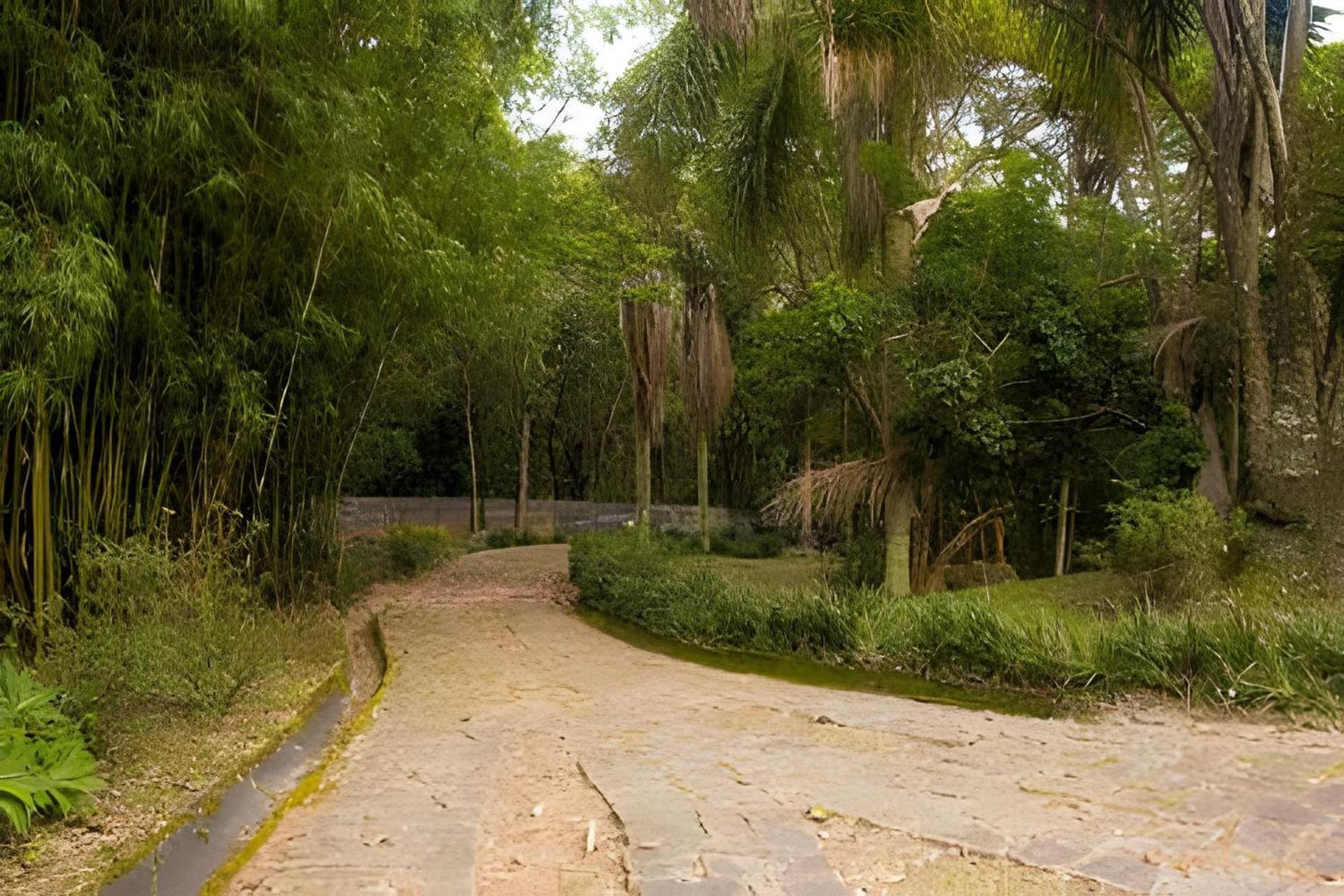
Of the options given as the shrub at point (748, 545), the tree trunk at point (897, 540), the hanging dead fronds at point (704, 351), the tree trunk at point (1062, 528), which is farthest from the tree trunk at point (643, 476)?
the tree trunk at point (1062, 528)

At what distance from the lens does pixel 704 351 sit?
45.0ft

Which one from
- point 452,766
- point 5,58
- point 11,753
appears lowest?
point 452,766

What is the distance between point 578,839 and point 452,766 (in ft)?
4.06

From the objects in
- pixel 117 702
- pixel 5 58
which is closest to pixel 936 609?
pixel 117 702

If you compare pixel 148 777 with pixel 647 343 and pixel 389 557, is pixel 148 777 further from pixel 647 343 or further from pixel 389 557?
pixel 389 557

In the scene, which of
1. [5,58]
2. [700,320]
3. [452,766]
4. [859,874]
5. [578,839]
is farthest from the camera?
[700,320]

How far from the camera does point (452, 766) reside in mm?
4637

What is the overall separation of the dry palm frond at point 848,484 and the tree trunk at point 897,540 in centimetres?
14

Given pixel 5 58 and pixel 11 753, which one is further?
pixel 5 58

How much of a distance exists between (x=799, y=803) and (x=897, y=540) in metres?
5.81

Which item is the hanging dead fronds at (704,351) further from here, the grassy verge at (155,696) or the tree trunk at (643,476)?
the grassy verge at (155,696)

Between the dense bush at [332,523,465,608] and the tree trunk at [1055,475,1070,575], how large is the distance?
732 centimetres

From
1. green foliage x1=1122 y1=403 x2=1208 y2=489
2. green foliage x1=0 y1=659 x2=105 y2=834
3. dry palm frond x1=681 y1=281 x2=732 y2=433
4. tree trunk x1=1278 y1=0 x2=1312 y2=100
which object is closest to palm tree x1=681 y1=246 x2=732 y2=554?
dry palm frond x1=681 y1=281 x2=732 y2=433

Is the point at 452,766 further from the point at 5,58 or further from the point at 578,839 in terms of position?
the point at 5,58
